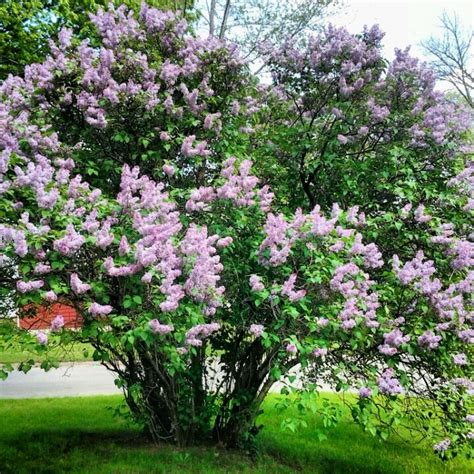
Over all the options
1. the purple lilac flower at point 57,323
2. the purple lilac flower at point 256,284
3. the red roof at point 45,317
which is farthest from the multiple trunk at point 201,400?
the purple lilac flower at point 57,323

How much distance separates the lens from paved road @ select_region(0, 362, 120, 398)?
9.82 metres

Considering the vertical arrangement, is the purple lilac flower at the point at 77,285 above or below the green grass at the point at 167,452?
above

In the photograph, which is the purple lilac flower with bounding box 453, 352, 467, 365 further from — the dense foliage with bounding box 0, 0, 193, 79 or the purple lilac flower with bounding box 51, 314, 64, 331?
the dense foliage with bounding box 0, 0, 193, 79

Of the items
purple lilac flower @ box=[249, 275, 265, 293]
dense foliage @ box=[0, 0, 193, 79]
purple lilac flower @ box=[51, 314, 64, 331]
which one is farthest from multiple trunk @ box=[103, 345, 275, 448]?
dense foliage @ box=[0, 0, 193, 79]

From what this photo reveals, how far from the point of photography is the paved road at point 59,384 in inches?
387

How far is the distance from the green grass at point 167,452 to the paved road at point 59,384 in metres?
2.04

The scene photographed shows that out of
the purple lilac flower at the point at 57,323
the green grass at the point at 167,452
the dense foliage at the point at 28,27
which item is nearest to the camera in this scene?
the purple lilac flower at the point at 57,323

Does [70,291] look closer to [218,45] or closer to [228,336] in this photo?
[228,336]

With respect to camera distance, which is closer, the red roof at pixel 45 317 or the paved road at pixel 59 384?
the red roof at pixel 45 317

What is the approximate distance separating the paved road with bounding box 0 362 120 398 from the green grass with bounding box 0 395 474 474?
204cm

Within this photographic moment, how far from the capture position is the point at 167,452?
5.14 metres

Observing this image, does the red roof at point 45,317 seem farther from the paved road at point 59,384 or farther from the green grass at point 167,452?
the paved road at point 59,384

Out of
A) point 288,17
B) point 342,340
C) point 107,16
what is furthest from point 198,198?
point 288,17

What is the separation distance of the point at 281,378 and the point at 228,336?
101 centimetres
